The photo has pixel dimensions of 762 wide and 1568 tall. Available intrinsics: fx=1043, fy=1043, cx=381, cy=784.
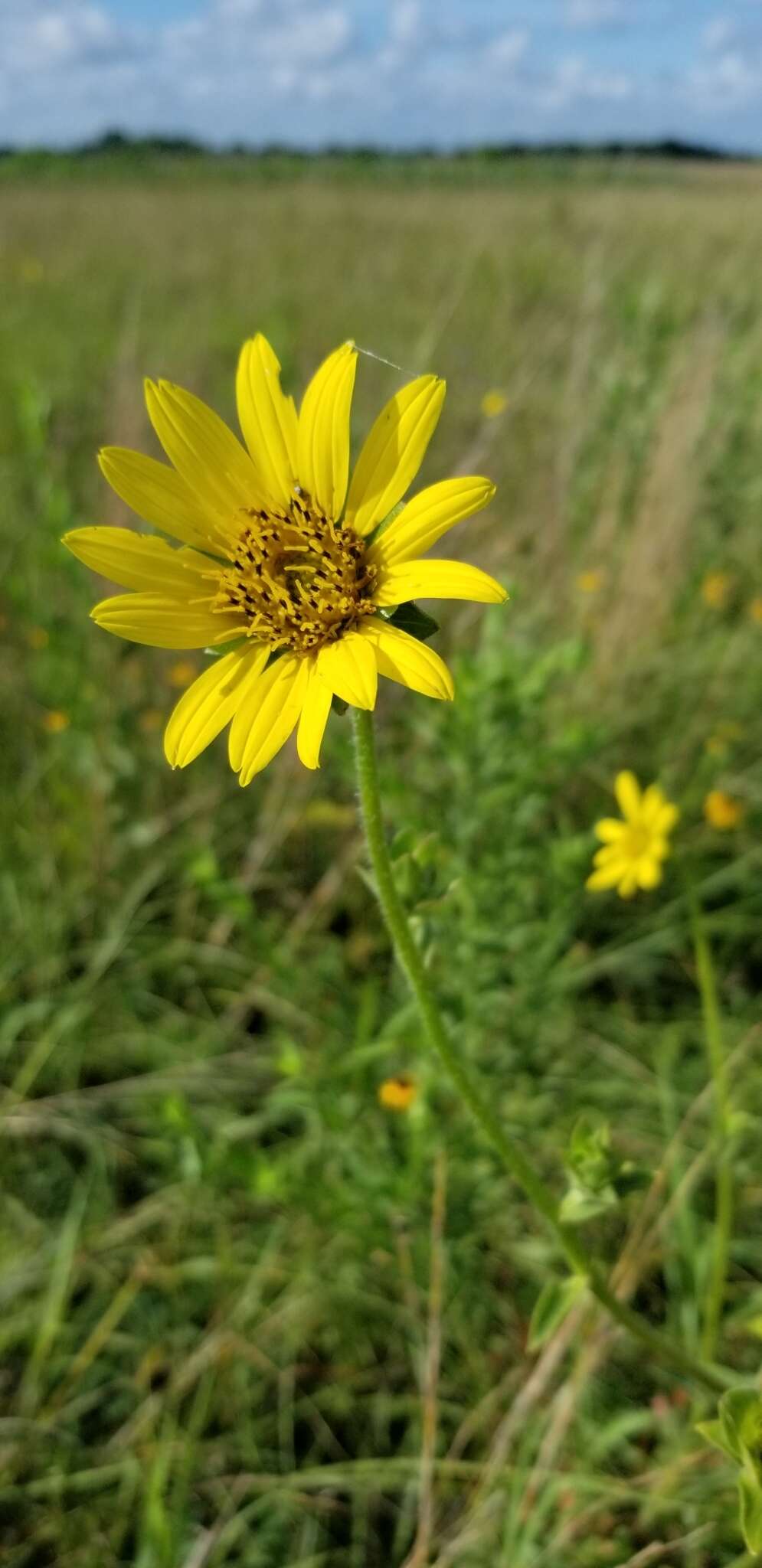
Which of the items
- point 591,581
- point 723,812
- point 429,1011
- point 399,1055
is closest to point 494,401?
point 591,581

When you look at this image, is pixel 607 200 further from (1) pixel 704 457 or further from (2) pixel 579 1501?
(2) pixel 579 1501

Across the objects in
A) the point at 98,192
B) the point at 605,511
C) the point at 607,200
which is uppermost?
the point at 98,192

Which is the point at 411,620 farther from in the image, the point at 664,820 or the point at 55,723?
the point at 55,723

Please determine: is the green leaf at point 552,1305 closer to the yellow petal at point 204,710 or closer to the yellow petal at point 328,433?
the yellow petal at point 204,710

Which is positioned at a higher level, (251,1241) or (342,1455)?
(251,1241)

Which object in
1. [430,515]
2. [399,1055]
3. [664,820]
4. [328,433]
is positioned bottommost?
[399,1055]

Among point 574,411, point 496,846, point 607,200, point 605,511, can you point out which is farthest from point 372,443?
point 607,200
